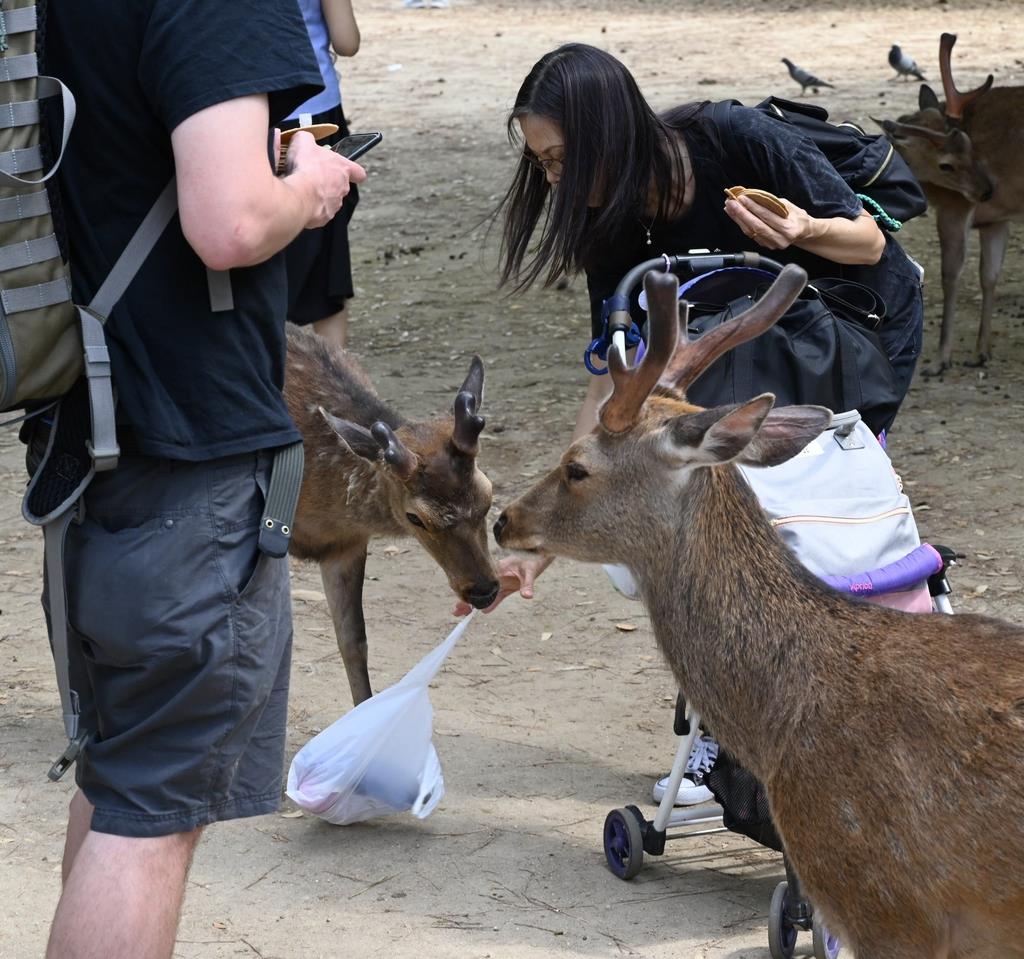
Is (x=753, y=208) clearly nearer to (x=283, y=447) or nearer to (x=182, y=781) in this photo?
(x=283, y=447)

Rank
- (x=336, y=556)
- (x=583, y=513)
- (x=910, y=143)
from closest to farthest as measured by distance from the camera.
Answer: (x=583, y=513)
(x=336, y=556)
(x=910, y=143)

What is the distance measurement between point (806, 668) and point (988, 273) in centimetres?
663

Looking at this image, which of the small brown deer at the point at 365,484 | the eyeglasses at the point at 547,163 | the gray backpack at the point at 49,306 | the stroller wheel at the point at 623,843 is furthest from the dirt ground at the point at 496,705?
the eyeglasses at the point at 547,163

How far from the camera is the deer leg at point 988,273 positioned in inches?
345

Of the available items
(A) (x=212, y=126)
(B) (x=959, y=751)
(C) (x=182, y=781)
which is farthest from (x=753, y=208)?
(C) (x=182, y=781)

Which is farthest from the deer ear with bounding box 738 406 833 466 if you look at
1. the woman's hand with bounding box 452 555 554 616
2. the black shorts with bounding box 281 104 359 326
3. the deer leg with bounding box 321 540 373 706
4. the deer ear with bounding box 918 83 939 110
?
the deer ear with bounding box 918 83 939 110

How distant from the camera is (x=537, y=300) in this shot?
1010cm

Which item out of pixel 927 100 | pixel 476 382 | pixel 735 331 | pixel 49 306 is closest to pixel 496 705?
pixel 476 382

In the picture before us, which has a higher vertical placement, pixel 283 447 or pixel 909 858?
pixel 283 447

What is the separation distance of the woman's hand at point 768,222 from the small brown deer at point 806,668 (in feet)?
1.32

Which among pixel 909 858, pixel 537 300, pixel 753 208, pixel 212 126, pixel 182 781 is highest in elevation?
pixel 212 126

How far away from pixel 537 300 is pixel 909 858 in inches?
297

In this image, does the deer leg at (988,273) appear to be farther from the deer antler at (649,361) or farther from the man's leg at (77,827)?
the man's leg at (77,827)

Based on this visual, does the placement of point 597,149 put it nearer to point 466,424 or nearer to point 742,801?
point 466,424
